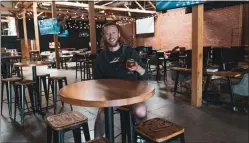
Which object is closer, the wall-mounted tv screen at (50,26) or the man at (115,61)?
the man at (115,61)

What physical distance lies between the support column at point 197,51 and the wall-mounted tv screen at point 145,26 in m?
9.73

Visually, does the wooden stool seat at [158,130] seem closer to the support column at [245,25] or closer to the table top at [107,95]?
the table top at [107,95]

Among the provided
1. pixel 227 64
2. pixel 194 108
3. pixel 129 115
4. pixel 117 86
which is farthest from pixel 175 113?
pixel 117 86

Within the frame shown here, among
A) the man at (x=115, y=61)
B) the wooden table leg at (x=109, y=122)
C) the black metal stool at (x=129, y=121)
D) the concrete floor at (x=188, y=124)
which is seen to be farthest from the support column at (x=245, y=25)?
the wooden table leg at (x=109, y=122)

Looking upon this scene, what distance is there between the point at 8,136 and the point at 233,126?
9.83ft

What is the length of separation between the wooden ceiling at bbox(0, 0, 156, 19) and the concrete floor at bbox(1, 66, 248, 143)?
7952mm

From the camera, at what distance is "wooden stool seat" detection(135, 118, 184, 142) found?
4.48 ft

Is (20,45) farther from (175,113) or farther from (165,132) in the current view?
(165,132)

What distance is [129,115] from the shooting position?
1801 millimetres

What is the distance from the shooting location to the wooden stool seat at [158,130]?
4.48ft

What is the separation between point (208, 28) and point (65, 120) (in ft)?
30.3

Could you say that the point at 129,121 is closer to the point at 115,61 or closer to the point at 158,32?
the point at 115,61

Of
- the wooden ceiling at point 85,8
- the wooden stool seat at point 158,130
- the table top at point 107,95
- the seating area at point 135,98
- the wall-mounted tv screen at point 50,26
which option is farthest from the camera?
the wooden ceiling at point 85,8

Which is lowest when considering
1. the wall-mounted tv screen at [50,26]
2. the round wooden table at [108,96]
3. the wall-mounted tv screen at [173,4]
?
the round wooden table at [108,96]
